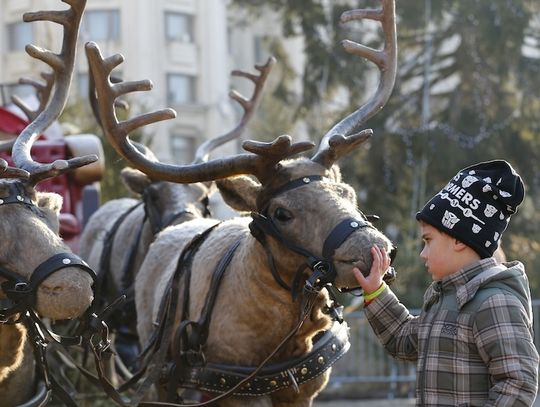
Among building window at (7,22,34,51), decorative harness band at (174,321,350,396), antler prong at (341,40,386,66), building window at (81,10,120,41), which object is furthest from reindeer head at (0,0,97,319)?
building window at (81,10,120,41)

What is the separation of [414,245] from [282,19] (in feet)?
22.1

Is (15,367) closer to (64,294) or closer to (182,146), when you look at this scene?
(64,294)

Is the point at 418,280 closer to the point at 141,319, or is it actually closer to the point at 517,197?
the point at 141,319

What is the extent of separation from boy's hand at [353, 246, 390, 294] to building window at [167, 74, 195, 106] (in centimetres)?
3586

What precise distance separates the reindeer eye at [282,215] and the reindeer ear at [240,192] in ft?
0.99

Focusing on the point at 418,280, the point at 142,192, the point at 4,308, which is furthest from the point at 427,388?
the point at 418,280

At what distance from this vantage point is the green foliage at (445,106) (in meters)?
20.7

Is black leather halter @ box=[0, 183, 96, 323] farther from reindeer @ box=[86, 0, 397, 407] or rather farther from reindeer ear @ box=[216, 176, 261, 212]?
reindeer ear @ box=[216, 176, 261, 212]

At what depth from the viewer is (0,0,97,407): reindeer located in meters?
5.35

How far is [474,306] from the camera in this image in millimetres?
4641

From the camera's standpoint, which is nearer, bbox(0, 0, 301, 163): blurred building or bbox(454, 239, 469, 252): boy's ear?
bbox(454, 239, 469, 252): boy's ear

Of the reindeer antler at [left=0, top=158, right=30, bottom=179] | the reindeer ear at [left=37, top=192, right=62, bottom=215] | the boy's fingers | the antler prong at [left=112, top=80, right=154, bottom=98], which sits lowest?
the boy's fingers

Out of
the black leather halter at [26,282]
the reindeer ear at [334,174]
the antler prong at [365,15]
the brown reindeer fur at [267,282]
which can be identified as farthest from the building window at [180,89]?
the black leather halter at [26,282]

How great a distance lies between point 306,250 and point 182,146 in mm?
35476
